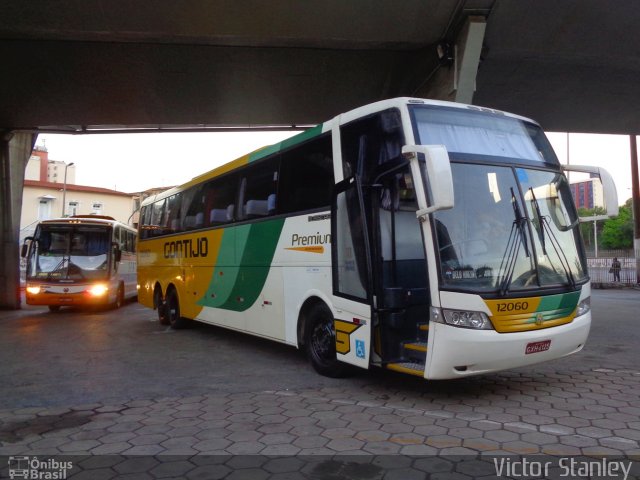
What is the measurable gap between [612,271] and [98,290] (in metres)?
27.0

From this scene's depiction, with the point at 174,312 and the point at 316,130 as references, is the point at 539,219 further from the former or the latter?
the point at 174,312

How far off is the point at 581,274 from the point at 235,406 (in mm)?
4217

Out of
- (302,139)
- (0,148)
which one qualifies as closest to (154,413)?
(302,139)

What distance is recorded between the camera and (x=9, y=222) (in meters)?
18.6

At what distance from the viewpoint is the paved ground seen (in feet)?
13.0

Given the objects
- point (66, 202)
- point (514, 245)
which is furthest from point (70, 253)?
point (66, 202)

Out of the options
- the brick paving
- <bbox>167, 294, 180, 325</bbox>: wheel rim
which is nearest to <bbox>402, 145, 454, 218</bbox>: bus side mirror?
the brick paving

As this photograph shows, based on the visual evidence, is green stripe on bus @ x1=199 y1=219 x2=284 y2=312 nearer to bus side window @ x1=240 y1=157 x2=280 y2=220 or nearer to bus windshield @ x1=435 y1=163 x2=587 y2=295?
bus side window @ x1=240 y1=157 x2=280 y2=220

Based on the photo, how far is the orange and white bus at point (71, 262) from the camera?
15.6 m

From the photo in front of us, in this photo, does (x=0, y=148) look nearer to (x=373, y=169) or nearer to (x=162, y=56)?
(x=162, y=56)

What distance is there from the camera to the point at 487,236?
5.34 metres

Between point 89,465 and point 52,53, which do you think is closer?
point 89,465

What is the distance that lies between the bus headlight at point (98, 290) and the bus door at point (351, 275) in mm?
12050

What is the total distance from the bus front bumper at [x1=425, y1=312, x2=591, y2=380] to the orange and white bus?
13.6m
